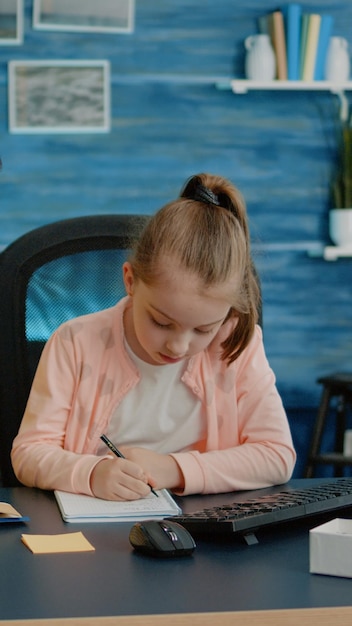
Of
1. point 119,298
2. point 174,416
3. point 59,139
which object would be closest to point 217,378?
point 174,416

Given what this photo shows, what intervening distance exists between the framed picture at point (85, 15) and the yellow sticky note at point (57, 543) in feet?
9.42

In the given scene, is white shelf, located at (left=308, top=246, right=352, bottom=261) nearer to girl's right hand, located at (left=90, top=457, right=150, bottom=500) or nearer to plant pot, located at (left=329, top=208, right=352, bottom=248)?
plant pot, located at (left=329, top=208, right=352, bottom=248)

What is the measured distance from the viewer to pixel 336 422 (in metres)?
3.71

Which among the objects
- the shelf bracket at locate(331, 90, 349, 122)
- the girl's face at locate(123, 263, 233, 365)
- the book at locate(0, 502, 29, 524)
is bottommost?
the book at locate(0, 502, 29, 524)

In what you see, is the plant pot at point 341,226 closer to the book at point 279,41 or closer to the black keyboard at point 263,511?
the book at point 279,41

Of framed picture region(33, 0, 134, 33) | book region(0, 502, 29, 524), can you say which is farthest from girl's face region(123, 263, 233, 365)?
framed picture region(33, 0, 134, 33)

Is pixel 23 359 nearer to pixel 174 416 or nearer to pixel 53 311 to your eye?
pixel 53 311

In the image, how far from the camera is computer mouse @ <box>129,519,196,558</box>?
0.98 m

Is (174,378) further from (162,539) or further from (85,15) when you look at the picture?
(85,15)

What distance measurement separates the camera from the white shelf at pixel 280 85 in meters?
3.64

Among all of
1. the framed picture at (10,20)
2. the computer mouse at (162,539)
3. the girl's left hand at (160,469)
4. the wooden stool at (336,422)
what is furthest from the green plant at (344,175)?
the computer mouse at (162,539)

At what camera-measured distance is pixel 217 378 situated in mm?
1586

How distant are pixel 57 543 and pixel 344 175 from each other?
2.88m

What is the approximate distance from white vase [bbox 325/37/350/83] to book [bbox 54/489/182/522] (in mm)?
2724
